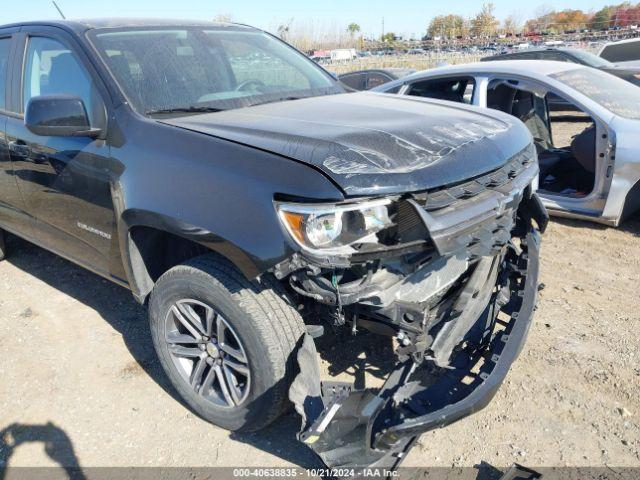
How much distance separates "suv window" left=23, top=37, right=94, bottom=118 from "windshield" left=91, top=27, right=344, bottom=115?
20 cm

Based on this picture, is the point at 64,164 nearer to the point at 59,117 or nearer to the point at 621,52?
the point at 59,117

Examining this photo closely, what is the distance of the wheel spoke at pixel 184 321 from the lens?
8.60 feet

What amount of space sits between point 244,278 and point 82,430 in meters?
1.33

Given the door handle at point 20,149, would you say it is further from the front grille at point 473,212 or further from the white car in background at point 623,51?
the white car in background at point 623,51

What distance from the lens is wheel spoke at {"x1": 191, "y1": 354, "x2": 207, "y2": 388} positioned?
2660 millimetres

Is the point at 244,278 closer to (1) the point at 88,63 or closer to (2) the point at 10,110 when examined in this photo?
(1) the point at 88,63

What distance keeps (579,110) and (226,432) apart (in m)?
4.51

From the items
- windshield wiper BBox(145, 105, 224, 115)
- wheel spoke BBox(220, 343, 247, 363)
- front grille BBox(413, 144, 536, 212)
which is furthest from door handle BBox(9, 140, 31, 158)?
front grille BBox(413, 144, 536, 212)

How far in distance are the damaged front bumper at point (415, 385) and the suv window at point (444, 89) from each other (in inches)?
153

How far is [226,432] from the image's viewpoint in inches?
107

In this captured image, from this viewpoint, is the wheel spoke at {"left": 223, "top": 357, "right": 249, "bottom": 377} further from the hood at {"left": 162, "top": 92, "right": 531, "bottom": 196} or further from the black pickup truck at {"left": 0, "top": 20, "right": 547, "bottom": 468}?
the hood at {"left": 162, "top": 92, "right": 531, "bottom": 196}

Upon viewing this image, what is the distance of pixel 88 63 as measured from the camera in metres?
2.89

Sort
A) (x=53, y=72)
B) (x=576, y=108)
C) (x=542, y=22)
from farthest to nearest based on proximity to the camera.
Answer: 1. (x=542, y=22)
2. (x=576, y=108)
3. (x=53, y=72)

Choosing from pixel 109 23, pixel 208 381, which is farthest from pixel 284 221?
pixel 109 23
